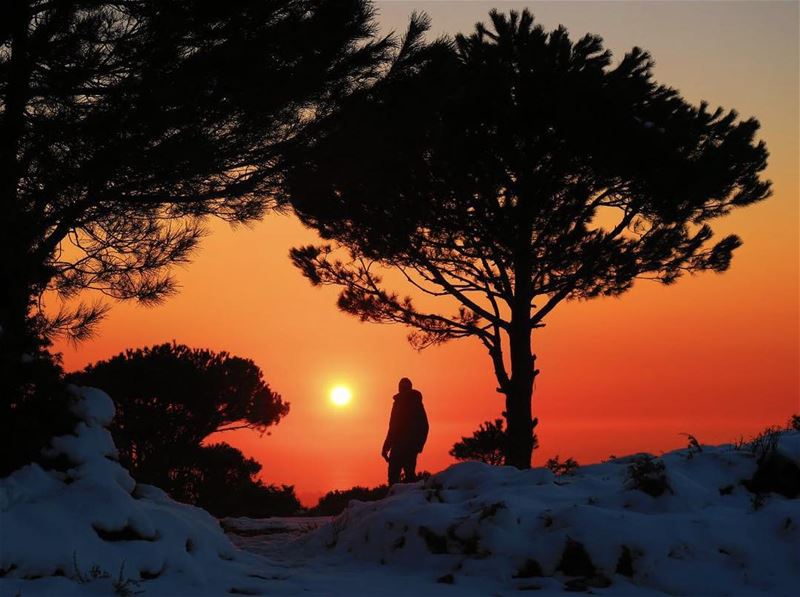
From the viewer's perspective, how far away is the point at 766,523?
6.63 meters

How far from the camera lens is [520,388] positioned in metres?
15.5

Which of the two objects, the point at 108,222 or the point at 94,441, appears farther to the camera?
the point at 108,222

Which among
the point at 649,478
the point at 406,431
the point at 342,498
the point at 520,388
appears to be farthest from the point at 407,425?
the point at 649,478

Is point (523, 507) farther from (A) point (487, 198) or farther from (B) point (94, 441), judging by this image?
(A) point (487, 198)

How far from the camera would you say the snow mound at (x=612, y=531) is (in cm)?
619

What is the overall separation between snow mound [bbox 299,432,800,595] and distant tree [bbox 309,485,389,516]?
23.3ft

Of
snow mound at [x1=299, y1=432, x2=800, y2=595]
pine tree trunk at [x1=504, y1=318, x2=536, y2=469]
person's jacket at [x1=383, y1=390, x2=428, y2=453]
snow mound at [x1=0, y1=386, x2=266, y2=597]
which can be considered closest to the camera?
snow mound at [x1=0, y1=386, x2=266, y2=597]

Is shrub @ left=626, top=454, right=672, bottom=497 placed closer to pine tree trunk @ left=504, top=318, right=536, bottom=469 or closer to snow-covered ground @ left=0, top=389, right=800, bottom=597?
snow-covered ground @ left=0, top=389, right=800, bottom=597

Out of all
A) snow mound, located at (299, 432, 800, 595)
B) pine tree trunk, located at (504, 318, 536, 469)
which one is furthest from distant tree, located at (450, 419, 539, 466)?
snow mound, located at (299, 432, 800, 595)

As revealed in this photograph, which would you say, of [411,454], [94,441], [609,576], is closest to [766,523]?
[609,576]

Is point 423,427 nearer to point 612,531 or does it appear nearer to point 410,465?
point 410,465

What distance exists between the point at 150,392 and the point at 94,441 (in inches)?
436

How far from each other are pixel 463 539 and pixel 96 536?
298cm

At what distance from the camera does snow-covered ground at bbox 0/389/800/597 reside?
5.96 meters
